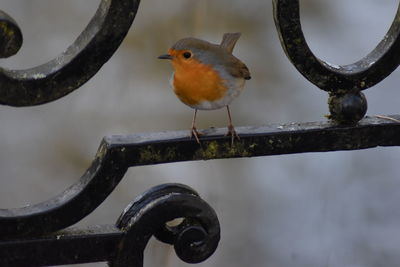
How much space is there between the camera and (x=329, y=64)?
1.70m

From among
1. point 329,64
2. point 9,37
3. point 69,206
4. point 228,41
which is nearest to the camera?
point 9,37

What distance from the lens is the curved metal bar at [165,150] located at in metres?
1.53

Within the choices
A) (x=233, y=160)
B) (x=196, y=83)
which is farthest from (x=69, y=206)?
(x=233, y=160)

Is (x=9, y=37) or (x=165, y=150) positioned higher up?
(x=9, y=37)

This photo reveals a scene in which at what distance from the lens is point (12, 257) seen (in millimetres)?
1517

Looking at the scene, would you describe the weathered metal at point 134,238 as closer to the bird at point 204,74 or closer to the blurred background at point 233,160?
the bird at point 204,74

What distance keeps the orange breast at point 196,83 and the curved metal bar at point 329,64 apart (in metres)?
0.70

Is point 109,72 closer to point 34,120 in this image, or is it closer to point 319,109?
point 34,120

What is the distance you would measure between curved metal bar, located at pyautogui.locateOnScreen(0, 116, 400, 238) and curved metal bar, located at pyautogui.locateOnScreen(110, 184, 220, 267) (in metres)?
0.03

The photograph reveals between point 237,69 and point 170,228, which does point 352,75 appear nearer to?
point 170,228

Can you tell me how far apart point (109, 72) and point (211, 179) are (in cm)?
55

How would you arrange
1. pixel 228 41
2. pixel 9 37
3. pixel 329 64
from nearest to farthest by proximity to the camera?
pixel 9 37 → pixel 329 64 → pixel 228 41

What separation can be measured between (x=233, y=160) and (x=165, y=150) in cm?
180

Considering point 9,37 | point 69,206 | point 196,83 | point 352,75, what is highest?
point 9,37
